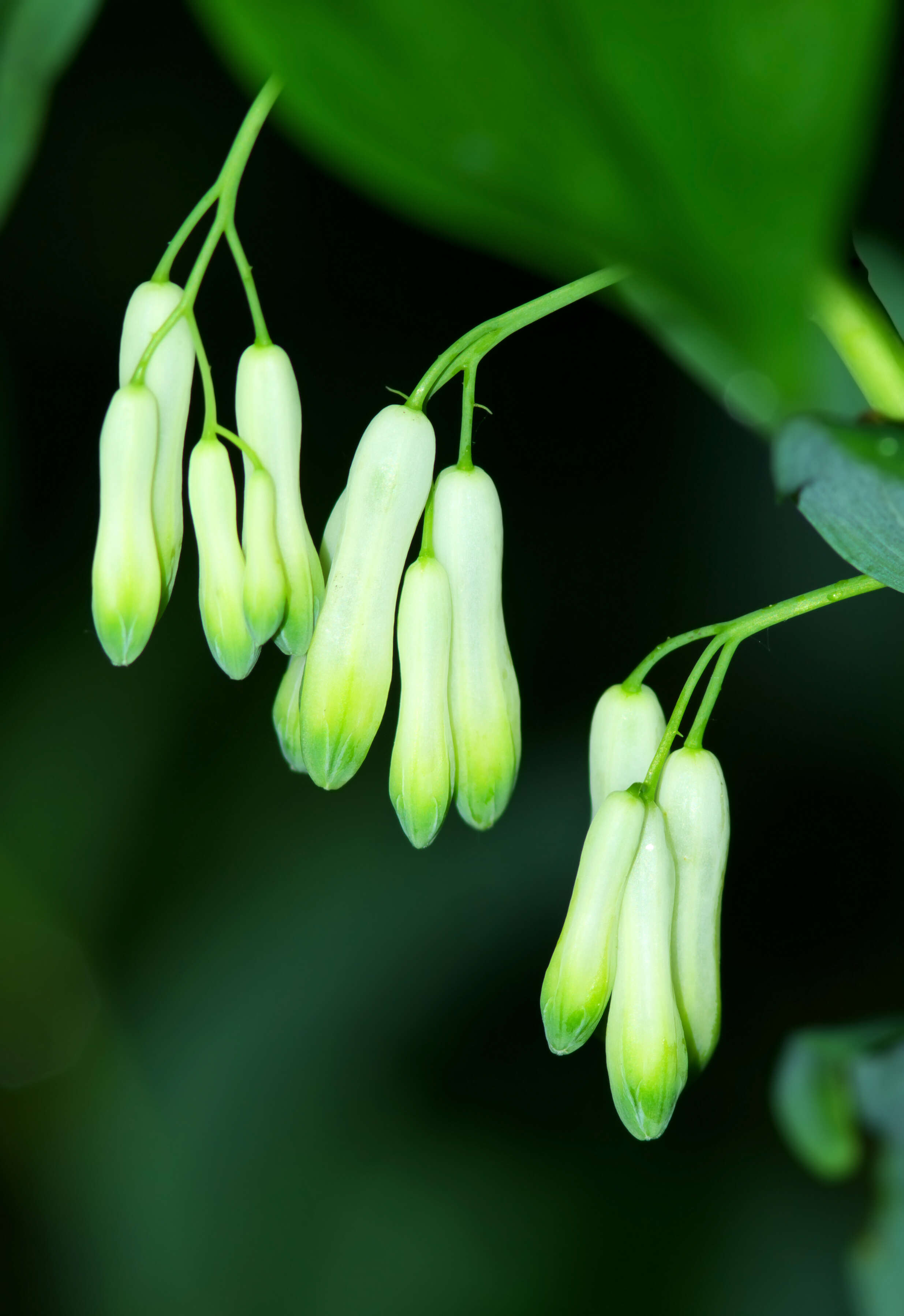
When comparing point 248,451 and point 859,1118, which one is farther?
point 859,1118

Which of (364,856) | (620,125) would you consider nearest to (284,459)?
(620,125)

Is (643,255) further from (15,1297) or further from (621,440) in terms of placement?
(15,1297)

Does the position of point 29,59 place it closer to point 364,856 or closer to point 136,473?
point 136,473

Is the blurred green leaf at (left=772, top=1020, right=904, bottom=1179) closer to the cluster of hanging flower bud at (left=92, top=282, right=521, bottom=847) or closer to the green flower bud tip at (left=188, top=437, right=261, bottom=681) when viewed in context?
the cluster of hanging flower bud at (left=92, top=282, right=521, bottom=847)

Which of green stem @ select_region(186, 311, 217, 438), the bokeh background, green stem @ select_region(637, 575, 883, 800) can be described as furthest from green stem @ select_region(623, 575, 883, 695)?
the bokeh background

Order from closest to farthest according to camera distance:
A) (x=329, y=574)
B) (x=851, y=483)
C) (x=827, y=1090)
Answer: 1. (x=851, y=483)
2. (x=329, y=574)
3. (x=827, y=1090)
